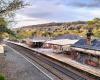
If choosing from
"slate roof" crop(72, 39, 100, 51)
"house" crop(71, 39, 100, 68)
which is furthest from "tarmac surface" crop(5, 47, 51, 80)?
"slate roof" crop(72, 39, 100, 51)

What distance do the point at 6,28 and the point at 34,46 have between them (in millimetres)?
104949

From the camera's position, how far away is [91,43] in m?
67.1

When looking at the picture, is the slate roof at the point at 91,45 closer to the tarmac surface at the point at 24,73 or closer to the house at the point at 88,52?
the house at the point at 88,52

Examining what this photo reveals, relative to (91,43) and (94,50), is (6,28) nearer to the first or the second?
(94,50)

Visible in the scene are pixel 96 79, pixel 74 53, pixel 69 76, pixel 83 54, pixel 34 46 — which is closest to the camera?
pixel 96 79

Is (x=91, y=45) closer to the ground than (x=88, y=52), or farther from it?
farther from it

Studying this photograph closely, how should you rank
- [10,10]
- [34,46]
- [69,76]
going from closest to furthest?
1. [10,10]
2. [69,76]
3. [34,46]

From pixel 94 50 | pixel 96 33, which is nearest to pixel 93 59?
pixel 94 50

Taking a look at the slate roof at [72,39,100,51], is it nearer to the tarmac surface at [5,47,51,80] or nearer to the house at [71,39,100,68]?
the house at [71,39,100,68]

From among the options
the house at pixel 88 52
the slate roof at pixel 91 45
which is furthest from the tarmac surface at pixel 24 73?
the slate roof at pixel 91 45

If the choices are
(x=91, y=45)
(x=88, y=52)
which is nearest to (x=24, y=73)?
(x=88, y=52)

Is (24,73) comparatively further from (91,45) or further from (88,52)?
(91,45)

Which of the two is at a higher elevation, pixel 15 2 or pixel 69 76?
pixel 15 2

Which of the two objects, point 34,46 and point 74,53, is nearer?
point 74,53
